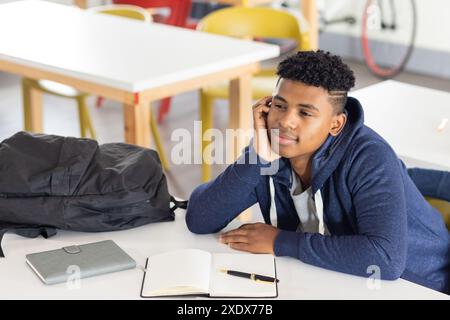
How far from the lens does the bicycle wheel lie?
5566 millimetres

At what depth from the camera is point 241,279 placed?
61.8 inches

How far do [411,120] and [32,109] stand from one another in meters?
1.82

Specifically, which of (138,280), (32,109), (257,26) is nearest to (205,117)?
(257,26)

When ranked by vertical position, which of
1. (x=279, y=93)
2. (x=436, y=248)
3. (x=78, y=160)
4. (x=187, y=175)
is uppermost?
(x=279, y=93)

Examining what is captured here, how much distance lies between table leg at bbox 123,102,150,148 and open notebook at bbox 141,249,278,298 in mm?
1052

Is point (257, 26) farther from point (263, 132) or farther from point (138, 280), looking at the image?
point (138, 280)

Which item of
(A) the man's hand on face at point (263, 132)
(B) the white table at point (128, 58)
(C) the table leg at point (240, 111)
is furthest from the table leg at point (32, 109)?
(A) the man's hand on face at point (263, 132)
